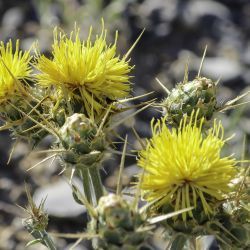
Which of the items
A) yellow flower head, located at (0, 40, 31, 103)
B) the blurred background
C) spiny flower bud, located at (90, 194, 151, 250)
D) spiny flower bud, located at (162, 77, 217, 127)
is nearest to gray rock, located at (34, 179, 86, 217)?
the blurred background

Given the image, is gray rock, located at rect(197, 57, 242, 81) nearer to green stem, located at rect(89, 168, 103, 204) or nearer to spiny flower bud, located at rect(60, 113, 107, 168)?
green stem, located at rect(89, 168, 103, 204)

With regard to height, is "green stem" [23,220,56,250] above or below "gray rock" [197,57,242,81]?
above

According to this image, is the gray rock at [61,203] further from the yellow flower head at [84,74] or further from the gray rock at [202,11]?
the gray rock at [202,11]

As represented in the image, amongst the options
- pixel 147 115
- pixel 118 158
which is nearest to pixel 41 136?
pixel 118 158

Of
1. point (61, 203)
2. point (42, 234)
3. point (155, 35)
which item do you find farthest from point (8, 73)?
point (155, 35)

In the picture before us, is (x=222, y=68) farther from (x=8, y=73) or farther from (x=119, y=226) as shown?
(x=119, y=226)

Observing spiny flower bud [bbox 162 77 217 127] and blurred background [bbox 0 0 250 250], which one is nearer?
spiny flower bud [bbox 162 77 217 127]

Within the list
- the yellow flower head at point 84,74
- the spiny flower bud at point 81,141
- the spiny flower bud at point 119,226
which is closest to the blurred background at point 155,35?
the yellow flower head at point 84,74

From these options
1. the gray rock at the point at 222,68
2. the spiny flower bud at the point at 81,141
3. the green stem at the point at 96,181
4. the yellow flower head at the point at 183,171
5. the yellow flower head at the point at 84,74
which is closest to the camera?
the yellow flower head at the point at 183,171
